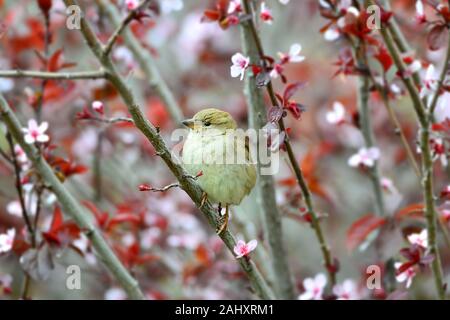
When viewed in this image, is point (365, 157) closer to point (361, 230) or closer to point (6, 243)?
point (361, 230)

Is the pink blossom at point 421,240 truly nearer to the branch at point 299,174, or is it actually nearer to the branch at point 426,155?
the branch at point 426,155

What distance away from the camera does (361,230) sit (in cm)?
280

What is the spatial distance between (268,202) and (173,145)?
60 cm

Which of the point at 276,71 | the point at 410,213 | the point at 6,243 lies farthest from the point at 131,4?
the point at 410,213

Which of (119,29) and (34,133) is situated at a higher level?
(119,29)

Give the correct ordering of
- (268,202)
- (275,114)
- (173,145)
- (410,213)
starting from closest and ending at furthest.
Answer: (275,114), (410,213), (268,202), (173,145)

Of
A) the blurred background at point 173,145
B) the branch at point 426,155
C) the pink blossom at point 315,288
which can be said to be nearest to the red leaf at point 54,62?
the blurred background at point 173,145

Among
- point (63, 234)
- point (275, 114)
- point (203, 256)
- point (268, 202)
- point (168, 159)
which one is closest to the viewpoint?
point (168, 159)

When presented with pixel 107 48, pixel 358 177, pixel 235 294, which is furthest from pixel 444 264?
pixel 107 48

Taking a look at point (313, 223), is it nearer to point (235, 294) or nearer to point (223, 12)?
point (223, 12)

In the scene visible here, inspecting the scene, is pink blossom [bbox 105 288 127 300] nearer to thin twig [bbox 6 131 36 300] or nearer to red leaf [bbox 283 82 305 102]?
thin twig [bbox 6 131 36 300]

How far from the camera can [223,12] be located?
257cm

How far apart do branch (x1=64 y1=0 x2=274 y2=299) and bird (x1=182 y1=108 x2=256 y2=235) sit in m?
0.21
